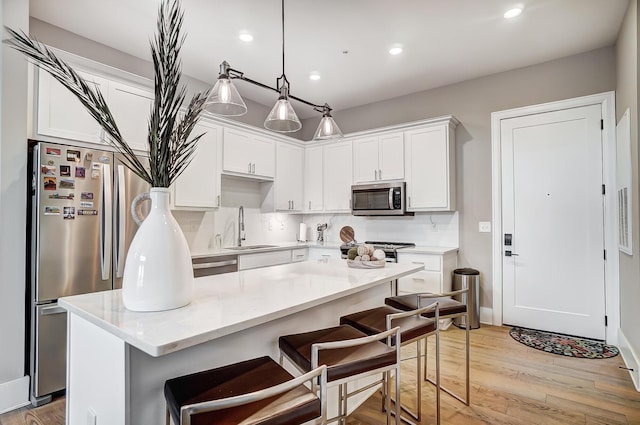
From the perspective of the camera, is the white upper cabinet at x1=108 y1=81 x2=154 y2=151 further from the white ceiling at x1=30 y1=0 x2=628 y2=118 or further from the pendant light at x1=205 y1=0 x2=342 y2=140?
the pendant light at x1=205 y1=0 x2=342 y2=140

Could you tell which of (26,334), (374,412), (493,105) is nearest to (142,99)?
(26,334)

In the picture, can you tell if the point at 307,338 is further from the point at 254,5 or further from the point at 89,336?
the point at 254,5

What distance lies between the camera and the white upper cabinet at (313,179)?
4.96 metres

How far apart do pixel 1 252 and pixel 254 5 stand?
250 centimetres

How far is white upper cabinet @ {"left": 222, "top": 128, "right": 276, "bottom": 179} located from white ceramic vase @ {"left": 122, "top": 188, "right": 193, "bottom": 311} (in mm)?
2690

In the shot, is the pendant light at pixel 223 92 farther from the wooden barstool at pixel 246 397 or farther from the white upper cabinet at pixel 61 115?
the wooden barstool at pixel 246 397

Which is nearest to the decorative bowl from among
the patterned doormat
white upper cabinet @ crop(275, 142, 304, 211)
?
the patterned doormat

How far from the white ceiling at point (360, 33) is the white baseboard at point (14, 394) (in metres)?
2.46

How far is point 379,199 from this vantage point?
4.32m

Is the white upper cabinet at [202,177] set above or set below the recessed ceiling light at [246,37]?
below

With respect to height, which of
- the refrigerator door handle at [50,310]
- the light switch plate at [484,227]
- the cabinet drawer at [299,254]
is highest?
the light switch plate at [484,227]

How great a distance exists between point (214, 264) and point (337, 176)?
7.12ft

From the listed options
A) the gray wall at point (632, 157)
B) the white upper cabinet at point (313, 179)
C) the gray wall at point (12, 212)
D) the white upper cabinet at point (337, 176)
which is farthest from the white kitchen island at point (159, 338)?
the white upper cabinet at point (313, 179)

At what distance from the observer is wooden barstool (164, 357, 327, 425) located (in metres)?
0.91
